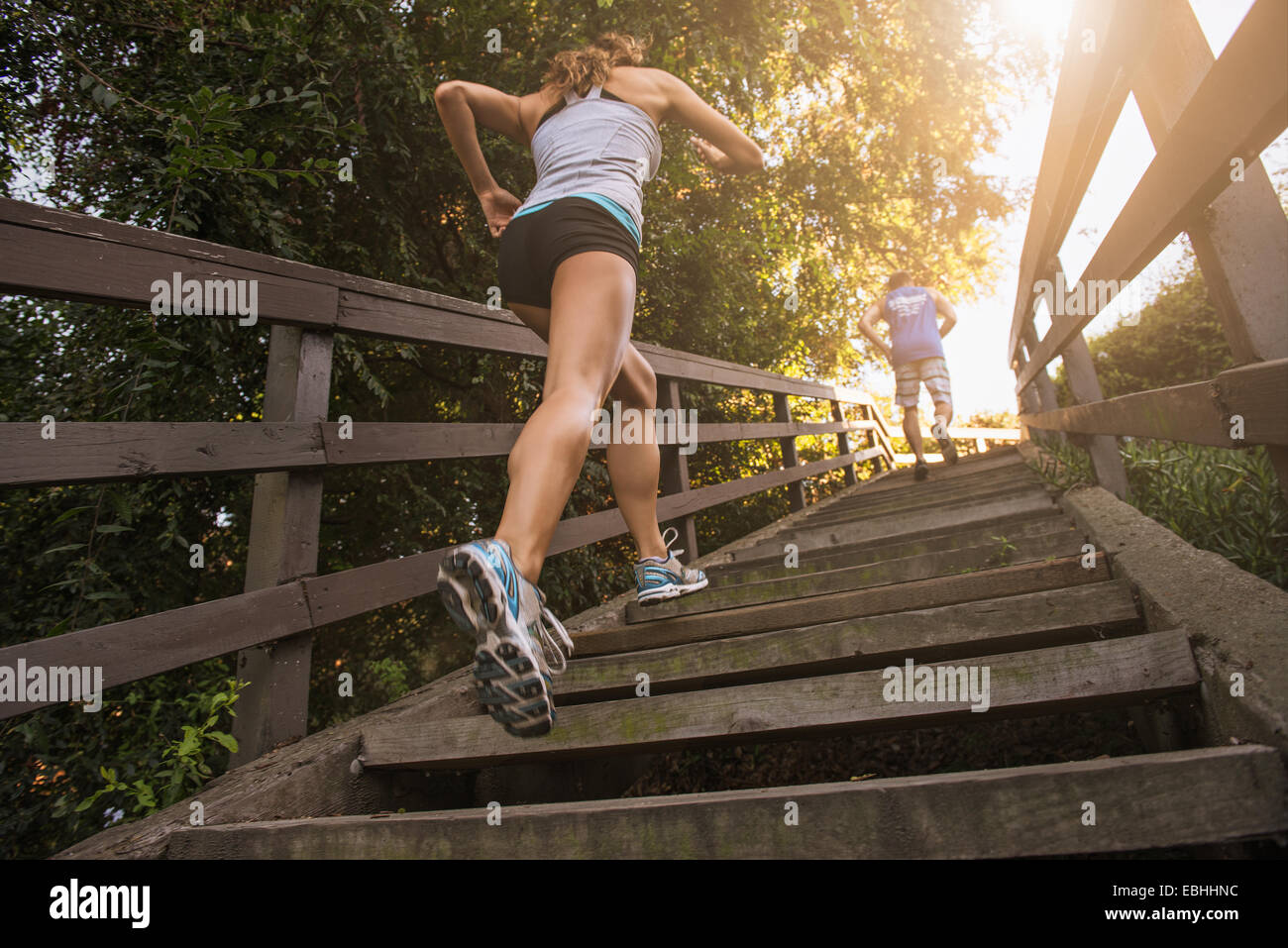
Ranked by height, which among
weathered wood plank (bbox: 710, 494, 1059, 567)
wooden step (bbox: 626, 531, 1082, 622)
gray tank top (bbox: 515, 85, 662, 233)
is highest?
gray tank top (bbox: 515, 85, 662, 233)

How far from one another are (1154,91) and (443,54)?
13.3 ft

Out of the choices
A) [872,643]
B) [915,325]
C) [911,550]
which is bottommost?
[872,643]

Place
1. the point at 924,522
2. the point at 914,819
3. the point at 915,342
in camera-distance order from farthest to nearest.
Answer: the point at 915,342 → the point at 924,522 → the point at 914,819

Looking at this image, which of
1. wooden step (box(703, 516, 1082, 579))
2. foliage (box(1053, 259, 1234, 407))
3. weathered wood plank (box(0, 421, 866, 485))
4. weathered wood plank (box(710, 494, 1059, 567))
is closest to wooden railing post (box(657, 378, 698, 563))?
wooden step (box(703, 516, 1082, 579))

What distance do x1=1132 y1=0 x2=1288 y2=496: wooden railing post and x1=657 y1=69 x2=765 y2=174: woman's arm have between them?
1.08m

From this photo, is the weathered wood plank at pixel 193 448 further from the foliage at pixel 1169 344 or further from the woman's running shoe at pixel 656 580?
the foliage at pixel 1169 344

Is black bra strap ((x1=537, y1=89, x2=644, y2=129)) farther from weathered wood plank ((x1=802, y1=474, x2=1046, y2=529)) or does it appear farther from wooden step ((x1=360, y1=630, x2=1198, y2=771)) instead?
weathered wood plank ((x1=802, y1=474, x2=1046, y2=529))

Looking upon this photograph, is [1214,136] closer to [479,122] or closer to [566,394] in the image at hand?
[566,394]

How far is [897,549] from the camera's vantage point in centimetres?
271

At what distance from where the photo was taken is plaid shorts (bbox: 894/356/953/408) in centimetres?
651

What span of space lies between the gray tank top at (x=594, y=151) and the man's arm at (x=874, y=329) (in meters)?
4.92

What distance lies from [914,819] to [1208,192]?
1136 mm

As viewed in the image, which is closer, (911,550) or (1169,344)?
(911,550)

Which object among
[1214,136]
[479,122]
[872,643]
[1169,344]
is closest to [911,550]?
[872,643]
